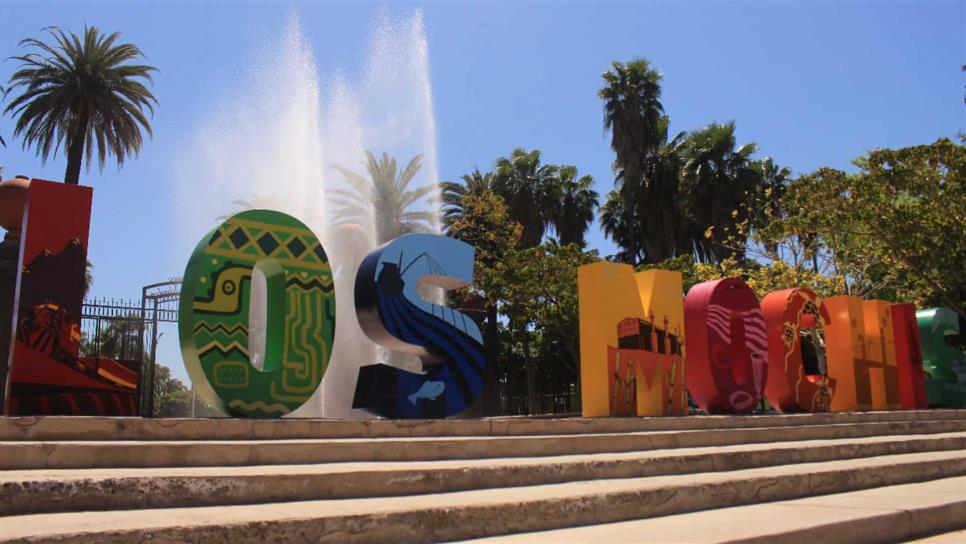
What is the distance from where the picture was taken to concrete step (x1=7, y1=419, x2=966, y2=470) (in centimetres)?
515

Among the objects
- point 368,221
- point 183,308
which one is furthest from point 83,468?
point 368,221

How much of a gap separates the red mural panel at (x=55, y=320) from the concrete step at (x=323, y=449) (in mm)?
4126

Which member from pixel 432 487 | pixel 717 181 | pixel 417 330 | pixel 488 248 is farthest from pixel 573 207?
pixel 432 487

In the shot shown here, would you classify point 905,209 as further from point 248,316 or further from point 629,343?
point 248,316

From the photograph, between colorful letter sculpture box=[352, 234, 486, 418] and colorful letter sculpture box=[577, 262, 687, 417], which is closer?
colorful letter sculpture box=[352, 234, 486, 418]

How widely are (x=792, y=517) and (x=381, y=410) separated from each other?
6.09 metres

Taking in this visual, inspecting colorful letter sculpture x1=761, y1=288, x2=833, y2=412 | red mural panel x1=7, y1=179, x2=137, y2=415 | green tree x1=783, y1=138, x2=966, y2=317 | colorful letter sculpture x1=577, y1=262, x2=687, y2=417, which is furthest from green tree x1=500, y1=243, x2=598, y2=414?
red mural panel x1=7, y1=179, x2=137, y2=415

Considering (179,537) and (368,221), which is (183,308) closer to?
(179,537)

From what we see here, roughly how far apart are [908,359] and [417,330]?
11.6 meters

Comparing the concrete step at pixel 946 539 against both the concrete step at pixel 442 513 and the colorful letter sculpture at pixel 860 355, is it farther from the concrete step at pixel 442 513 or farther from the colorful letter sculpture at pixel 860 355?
the colorful letter sculpture at pixel 860 355

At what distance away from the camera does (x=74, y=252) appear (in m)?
10.1

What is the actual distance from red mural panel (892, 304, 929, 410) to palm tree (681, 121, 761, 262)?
20397 mm

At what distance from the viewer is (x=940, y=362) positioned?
2003 cm

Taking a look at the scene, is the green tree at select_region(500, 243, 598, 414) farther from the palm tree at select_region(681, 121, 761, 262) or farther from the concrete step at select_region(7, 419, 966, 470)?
the concrete step at select_region(7, 419, 966, 470)
